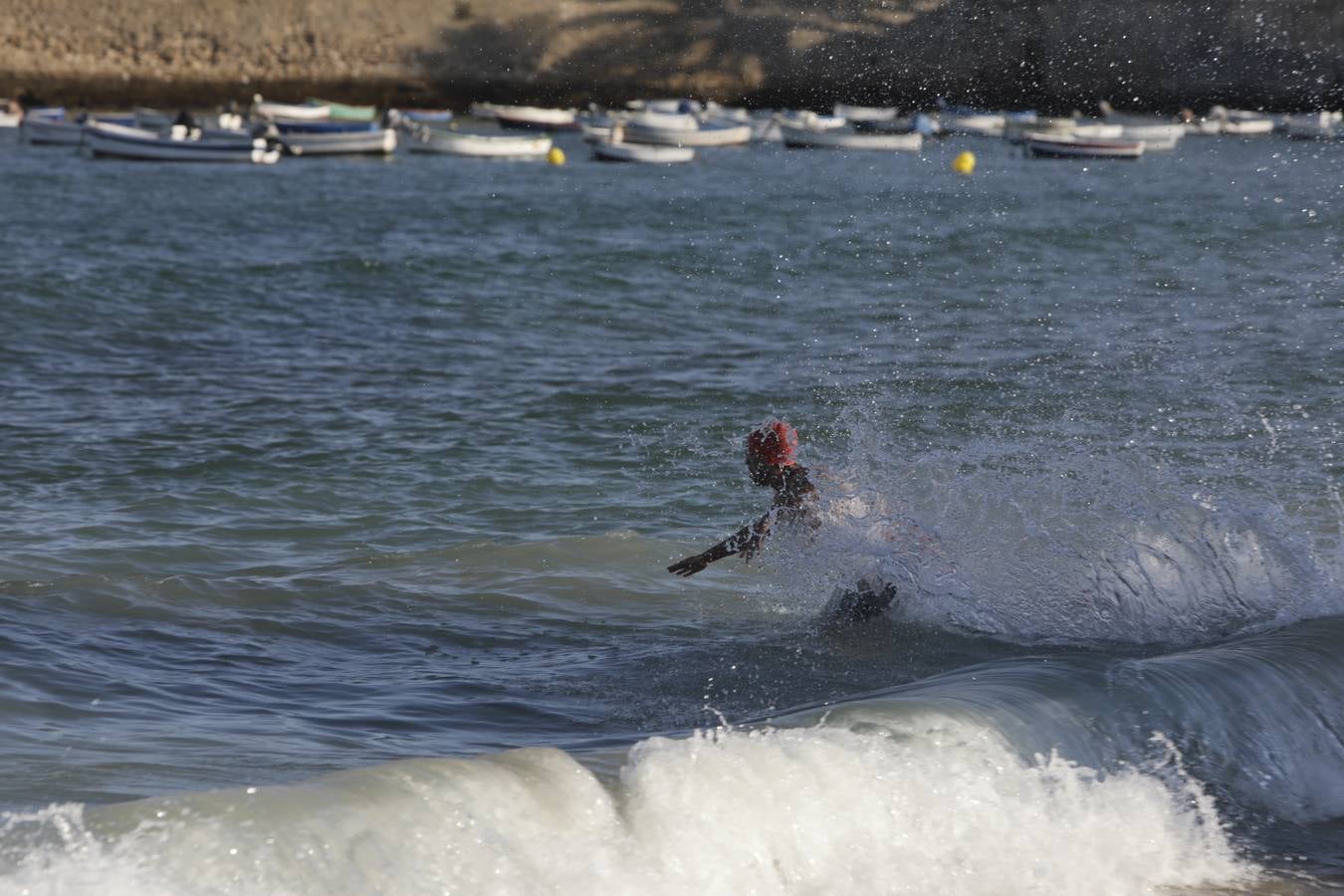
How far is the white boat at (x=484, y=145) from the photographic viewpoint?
1678 inches

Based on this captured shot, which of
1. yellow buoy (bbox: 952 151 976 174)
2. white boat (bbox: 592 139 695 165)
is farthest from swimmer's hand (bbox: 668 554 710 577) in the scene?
white boat (bbox: 592 139 695 165)

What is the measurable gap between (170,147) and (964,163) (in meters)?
17.8

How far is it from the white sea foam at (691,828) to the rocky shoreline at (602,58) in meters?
50.5

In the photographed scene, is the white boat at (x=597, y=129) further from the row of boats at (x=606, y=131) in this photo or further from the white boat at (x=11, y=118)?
the white boat at (x=11, y=118)

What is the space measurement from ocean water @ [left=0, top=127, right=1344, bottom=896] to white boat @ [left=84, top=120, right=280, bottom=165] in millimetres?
20544

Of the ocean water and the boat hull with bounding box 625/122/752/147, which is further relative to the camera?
the boat hull with bounding box 625/122/752/147

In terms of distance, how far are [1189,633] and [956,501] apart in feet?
4.44

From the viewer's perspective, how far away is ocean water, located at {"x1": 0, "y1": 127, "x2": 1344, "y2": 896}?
5.03m

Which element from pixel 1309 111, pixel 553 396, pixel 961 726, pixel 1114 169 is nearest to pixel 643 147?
pixel 1114 169

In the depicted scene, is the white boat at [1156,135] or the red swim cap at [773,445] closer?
the red swim cap at [773,445]

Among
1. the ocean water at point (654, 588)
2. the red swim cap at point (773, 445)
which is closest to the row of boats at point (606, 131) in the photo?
the ocean water at point (654, 588)

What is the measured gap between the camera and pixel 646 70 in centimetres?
6575

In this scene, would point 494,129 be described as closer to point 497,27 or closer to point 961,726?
point 497,27

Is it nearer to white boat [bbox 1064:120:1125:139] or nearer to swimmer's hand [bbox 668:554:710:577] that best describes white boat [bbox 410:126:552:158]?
white boat [bbox 1064:120:1125:139]
